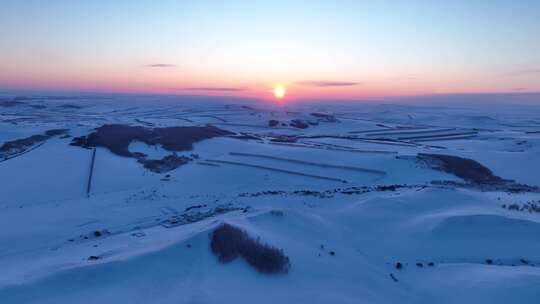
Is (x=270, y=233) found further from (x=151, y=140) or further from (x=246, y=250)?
(x=151, y=140)

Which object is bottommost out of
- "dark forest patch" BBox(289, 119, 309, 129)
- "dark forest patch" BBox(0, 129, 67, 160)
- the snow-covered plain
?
the snow-covered plain

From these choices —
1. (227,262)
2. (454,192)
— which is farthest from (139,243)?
(454,192)

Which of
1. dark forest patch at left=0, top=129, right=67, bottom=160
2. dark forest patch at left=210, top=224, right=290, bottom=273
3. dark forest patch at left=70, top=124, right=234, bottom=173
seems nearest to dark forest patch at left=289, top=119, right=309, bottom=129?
dark forest patch at left=70, top=124, right=234, bottom=173

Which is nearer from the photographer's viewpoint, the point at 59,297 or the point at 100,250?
the point at 59,297

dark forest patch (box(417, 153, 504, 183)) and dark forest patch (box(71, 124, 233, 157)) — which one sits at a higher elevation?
dark forest patch (box(71, 124, 233, 157))

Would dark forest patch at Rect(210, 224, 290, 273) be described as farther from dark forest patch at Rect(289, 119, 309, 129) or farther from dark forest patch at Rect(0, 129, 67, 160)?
dark forest patch at Rect(289, 119, 309, 129)

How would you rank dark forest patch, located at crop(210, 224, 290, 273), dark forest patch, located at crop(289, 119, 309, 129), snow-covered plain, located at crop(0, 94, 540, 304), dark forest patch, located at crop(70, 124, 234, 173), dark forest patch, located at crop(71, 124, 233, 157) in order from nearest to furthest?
1. snow-covered plain, located at crop(0, 94, 540, 304)
2. dark forest patch, located at crop(210, 224, 290, 273)
3. dark forest patch, located at crop(70, 124, 234, 173)
4. dark forest patch, located at crop(71, 124, 233, 157)
5. dark forest patch, located at crop(289, 119, 309, 129)

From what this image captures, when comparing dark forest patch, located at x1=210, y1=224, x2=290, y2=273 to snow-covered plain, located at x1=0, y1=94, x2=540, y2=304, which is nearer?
snow-covered plain, located at x1=0, y1=94, x2=540, y2=304

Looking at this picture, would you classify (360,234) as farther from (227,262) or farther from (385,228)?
(227,262)

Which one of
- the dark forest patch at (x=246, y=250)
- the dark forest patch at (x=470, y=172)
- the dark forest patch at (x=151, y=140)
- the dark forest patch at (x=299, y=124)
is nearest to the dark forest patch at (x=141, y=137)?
the dark forest patch at (x=151, y=140)

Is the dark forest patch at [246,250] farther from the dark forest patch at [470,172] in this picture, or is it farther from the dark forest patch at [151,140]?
the dark forest patch at [151,140]

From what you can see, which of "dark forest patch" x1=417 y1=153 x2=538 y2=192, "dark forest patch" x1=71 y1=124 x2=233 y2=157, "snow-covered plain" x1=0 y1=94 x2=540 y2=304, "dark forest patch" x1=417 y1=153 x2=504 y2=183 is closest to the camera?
"snow-covered plain" x1=0 y1=94 x2=540 y2=304
